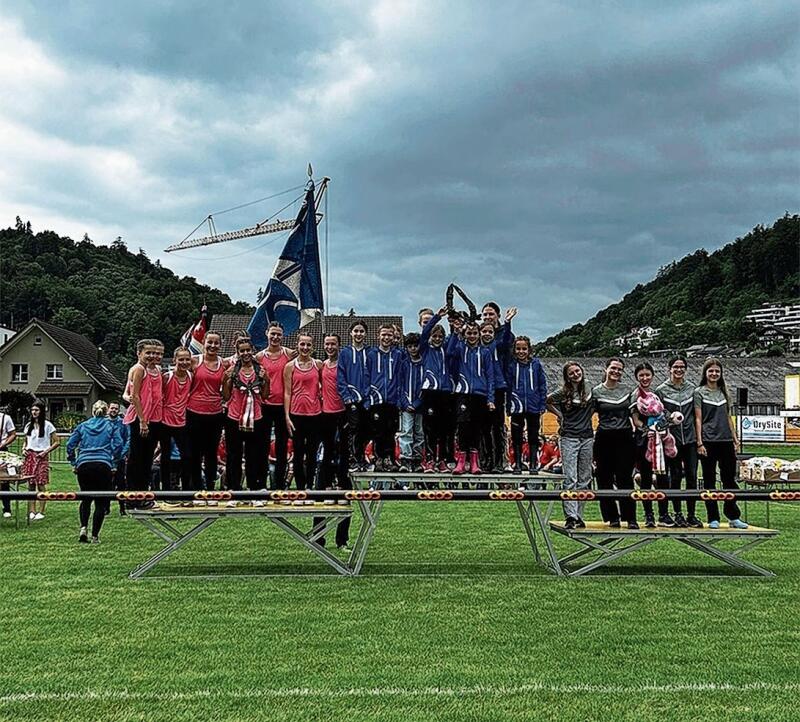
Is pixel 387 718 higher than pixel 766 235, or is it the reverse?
pixel 766 235

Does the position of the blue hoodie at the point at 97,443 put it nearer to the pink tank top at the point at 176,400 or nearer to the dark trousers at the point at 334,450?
the pink tank top at the point at 176,400

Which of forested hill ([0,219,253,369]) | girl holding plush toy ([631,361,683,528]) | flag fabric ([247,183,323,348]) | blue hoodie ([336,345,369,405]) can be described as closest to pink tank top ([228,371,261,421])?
blue hoodie ([336,345,369,405])

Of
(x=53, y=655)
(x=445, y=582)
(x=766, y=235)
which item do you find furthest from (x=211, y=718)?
(x=766, y=235)

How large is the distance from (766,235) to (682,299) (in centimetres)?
1615

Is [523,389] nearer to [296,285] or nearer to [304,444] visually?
[304,444]

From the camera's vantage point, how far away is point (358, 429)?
32.3 ft

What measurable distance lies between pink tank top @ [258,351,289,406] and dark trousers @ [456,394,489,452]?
201 centimetres

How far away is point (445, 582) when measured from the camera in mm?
8594

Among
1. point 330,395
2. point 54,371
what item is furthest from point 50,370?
Result: point 330,395

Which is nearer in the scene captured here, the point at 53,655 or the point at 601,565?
the point at 53,655

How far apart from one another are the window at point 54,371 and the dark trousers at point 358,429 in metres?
56.3

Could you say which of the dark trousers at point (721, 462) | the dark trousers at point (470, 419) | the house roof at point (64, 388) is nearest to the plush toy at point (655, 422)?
the dark trousers at point (721, 462)

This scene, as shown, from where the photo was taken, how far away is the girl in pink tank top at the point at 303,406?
381 inches

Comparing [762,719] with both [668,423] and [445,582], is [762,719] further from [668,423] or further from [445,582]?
[668,423]
